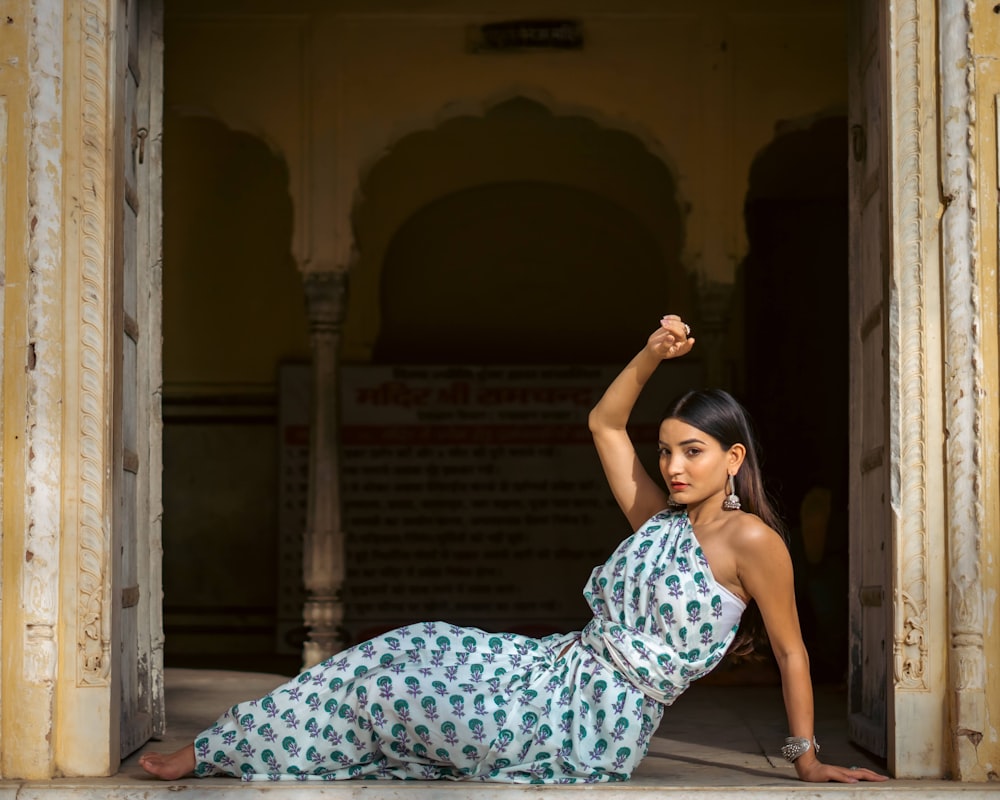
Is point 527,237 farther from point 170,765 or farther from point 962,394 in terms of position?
point 170,765

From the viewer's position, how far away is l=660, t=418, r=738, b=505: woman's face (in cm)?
367

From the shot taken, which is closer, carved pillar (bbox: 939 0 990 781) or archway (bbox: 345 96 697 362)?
carved pillar (bbox: 939 0 990 781)

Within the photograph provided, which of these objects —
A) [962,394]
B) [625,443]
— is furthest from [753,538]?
[962,394]

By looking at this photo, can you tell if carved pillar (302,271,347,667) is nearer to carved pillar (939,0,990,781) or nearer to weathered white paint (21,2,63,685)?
weathered white paint (21,2,63,685)

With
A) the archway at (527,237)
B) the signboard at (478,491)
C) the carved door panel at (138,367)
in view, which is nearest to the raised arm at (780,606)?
the carved door panel at (138,367)

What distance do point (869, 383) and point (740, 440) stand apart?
3.39ft

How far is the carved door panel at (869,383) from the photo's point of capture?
418cm

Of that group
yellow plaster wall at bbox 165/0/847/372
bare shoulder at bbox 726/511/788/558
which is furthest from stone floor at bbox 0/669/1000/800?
yellow plaster wall at bbox 165/0/847/372

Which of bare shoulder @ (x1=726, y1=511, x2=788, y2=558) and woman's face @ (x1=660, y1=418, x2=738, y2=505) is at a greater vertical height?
woman's face @ (x1=660, y1=418, x2=738, y2=505)

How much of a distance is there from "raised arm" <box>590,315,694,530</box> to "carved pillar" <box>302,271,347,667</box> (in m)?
3.89

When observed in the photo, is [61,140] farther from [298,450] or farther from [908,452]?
[298,450]

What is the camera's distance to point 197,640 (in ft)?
31.1

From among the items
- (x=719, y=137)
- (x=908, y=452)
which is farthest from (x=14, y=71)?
(x=719, y=137)

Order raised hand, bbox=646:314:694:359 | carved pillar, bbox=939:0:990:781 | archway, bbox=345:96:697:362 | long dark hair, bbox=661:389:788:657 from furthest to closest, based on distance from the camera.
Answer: archway, bbox=345:96:697:362, carved pillar, bbox=939:0:990:781, long dark hair, bbox=661:389:788:657, raised hand, bbox=646:314:694:359
